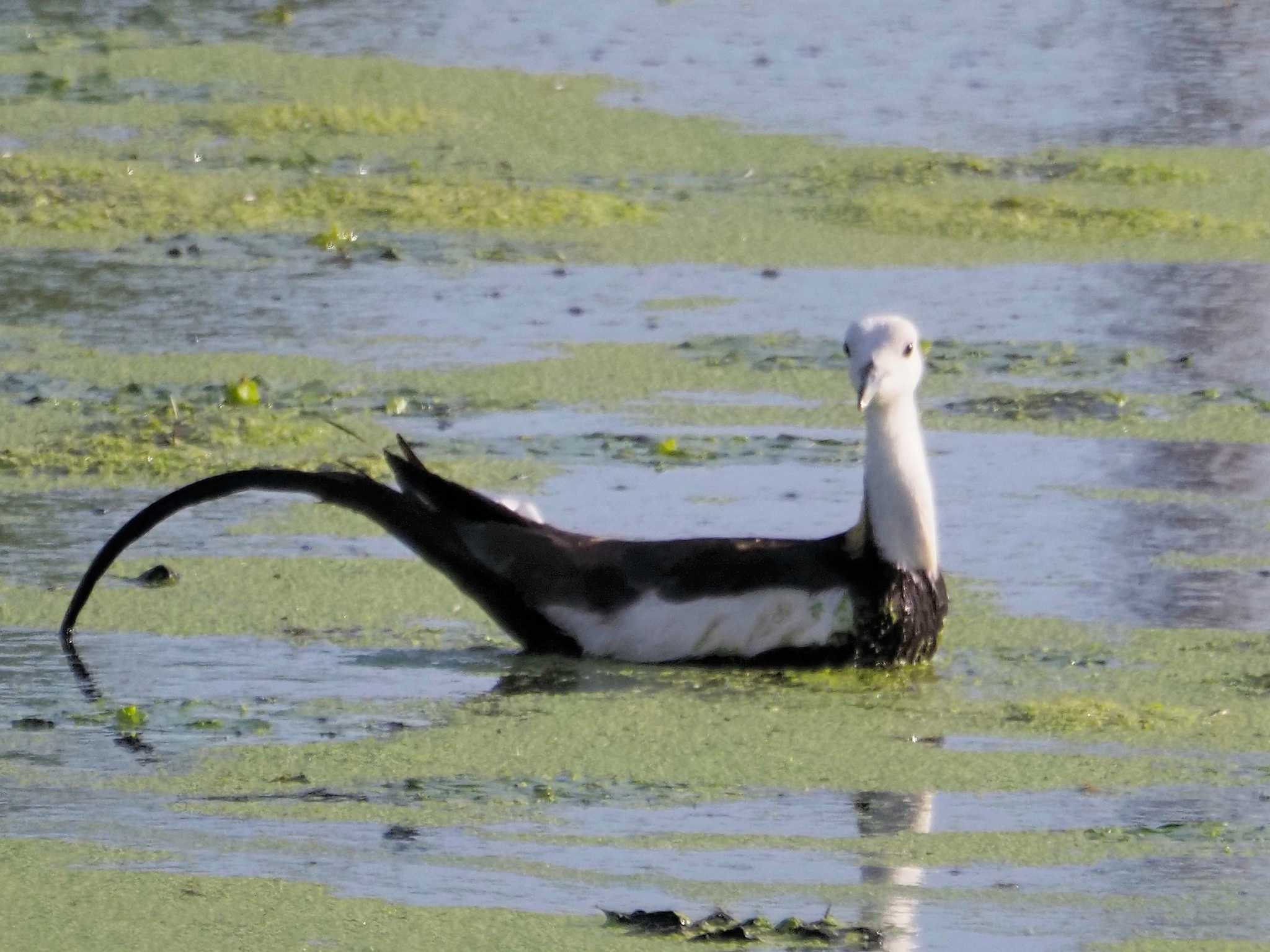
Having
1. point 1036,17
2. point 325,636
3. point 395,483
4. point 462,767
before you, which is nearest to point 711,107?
point 1036,17

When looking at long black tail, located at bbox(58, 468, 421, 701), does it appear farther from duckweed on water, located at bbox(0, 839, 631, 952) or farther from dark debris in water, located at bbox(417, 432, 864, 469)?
duckweed on water, located at bbox(0, 839, 631, 952)

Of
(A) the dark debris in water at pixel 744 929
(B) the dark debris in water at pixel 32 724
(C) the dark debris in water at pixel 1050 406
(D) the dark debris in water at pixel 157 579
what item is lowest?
(A) the dark debris in water at pixel 744 929

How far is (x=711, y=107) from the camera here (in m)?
12.4

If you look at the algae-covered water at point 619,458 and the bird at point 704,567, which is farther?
the bird at point 704,567

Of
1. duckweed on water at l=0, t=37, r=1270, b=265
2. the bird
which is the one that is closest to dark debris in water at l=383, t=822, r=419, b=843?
the bird

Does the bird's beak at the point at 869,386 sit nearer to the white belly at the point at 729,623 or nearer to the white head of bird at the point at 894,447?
the white head of bird at the point at 894,447

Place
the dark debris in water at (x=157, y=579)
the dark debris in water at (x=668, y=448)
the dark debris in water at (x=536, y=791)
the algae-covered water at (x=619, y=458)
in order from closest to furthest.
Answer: the algae-covered water at (x=619, y=458) < the dark debris in water at (x=536, y=791) < the dark debris in water at (x=157, y=579) < the dark debris in water at (x=668, y=448)

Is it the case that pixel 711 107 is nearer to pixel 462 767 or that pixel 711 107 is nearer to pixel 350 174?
pixel 350 174

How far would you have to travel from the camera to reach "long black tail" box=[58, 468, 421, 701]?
18.8 ft

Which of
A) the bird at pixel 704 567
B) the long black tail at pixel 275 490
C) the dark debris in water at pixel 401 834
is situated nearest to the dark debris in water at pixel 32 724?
the bird at pixel 704 567

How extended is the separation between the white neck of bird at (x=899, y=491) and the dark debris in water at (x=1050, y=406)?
187 centimetres

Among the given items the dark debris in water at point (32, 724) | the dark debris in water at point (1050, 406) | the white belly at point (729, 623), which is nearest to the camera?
the dark debris in water at point (32, 724)

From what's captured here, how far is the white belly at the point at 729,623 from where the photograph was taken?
561 cm

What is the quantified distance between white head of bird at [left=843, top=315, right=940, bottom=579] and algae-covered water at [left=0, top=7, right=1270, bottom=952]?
0.27m
